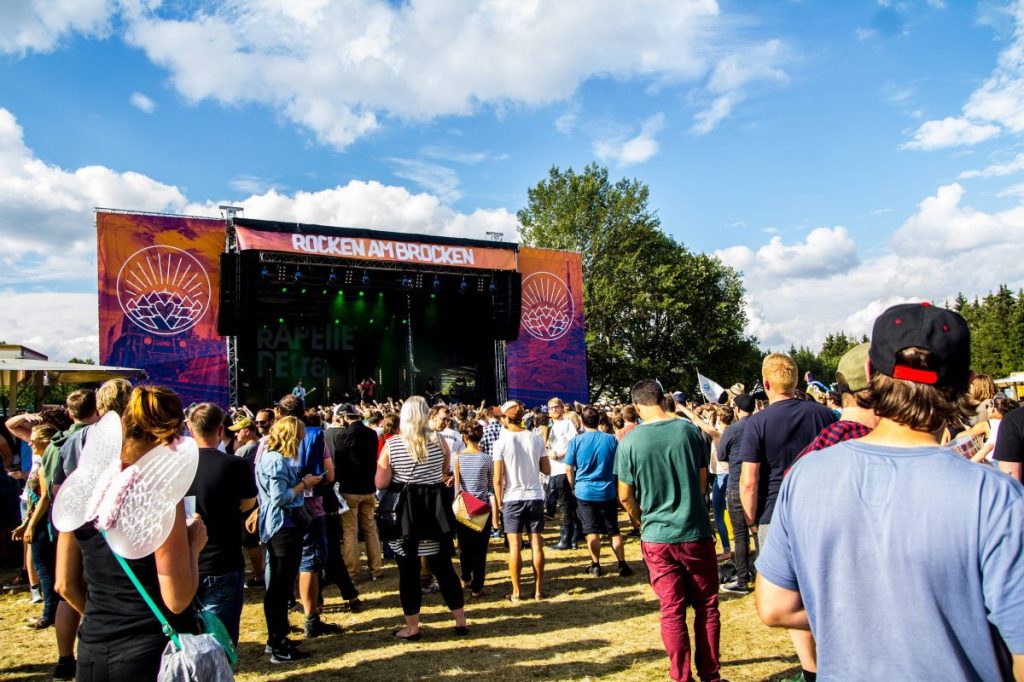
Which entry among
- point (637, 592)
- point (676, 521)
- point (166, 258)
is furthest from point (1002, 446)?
point (166, 258)

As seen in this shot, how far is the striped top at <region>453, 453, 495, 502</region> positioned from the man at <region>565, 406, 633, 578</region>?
1147 millimetres

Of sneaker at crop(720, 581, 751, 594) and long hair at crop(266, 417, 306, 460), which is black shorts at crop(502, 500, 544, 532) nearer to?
sneaker at crop(720, 581, 751, 594)

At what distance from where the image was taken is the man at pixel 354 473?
5.88 meters

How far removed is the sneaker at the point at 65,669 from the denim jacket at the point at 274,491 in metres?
1.31

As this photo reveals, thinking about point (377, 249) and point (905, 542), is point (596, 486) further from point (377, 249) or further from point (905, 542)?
point (377, 249)

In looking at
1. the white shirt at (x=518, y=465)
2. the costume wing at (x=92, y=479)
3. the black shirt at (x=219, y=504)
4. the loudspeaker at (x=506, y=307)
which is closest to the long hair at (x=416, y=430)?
the white shirt at (x=518, y=465)

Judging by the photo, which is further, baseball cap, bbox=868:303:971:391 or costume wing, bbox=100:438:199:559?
costume wing, bbox=100:438:199:559

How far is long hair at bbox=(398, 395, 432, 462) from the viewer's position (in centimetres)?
460

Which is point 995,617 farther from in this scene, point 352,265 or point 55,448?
point 352,265

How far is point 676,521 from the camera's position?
3.54 meters

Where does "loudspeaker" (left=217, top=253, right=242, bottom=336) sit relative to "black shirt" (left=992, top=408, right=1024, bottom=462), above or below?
above

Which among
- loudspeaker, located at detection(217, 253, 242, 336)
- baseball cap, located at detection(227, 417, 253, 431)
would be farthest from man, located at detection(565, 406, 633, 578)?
loudspeaker, located at detection(217, 253, 242, 336)

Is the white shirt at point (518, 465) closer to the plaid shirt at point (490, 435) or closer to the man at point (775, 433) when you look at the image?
the plaid shirt at point (490, 435)

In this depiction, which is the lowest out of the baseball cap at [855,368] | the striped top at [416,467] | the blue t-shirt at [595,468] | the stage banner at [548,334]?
the blue t-shirt at [595,468]
